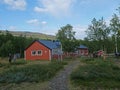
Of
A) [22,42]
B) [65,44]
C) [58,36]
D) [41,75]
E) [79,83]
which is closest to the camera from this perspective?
[79,83]

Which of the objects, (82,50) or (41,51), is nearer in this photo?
(41,51)

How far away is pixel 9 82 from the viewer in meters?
19.4

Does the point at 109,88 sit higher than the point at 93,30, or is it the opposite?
the point at 93,30

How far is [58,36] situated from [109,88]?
77234 millimetres

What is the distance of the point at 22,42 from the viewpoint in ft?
244

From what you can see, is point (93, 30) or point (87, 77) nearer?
point (87, 77)

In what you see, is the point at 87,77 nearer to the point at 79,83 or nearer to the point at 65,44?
the point at 79,83

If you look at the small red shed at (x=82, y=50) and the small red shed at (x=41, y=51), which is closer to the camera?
the small red shed at (x=41, y=51)

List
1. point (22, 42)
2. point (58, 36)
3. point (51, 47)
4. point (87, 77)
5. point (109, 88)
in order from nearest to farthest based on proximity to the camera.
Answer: point (109, 88) < point (87, 77) < point (51, 47) < point (22, 42) < point (58, 36)

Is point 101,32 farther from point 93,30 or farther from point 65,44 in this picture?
point 65,44

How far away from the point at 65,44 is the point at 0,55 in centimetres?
1681

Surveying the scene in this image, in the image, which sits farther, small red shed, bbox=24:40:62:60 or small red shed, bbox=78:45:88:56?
small red shed, bbox=78:45:88:56

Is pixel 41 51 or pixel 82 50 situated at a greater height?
pixel 82 50

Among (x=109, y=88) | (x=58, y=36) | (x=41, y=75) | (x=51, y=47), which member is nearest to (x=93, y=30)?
(x=51, y=47)
